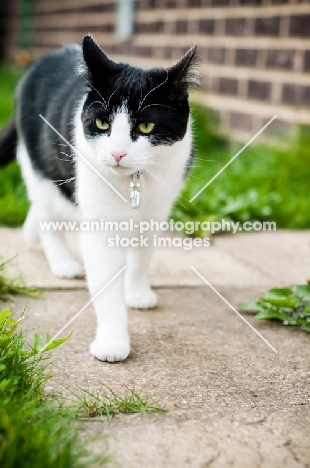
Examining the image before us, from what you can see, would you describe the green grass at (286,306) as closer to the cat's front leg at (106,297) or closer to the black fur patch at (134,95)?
the cat's front leg at (106,297)

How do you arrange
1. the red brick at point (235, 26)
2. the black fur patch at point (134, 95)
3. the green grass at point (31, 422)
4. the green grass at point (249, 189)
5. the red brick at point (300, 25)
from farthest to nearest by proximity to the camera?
the red brick at point (235, 26), the red brick at point (300, 25), the green grass at point (249, 189), the black fur patch at point (134, 95), the green grass at point (31, 422)

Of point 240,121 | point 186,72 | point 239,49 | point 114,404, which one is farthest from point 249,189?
point 114,404

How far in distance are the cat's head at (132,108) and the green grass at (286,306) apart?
26.9 inches

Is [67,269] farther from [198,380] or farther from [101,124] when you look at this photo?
[198,380]

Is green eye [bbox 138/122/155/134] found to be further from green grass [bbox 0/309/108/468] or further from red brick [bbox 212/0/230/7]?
red brick [bbox 212/0/230/7]

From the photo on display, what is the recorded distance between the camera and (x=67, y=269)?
2.82 metres

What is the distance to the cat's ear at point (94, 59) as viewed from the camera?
2107mm

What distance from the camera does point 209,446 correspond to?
4.89 ft

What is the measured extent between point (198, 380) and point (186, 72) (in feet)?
3.21

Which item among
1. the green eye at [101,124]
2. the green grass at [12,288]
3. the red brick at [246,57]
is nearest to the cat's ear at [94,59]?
the green eye at [101,124]

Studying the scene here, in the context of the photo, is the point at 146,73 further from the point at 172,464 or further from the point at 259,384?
the point at 172,464

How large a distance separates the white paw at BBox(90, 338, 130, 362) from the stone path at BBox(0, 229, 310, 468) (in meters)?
0.02

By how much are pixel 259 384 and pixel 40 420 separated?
0.70 m

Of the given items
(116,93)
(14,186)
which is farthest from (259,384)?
(14,186)
